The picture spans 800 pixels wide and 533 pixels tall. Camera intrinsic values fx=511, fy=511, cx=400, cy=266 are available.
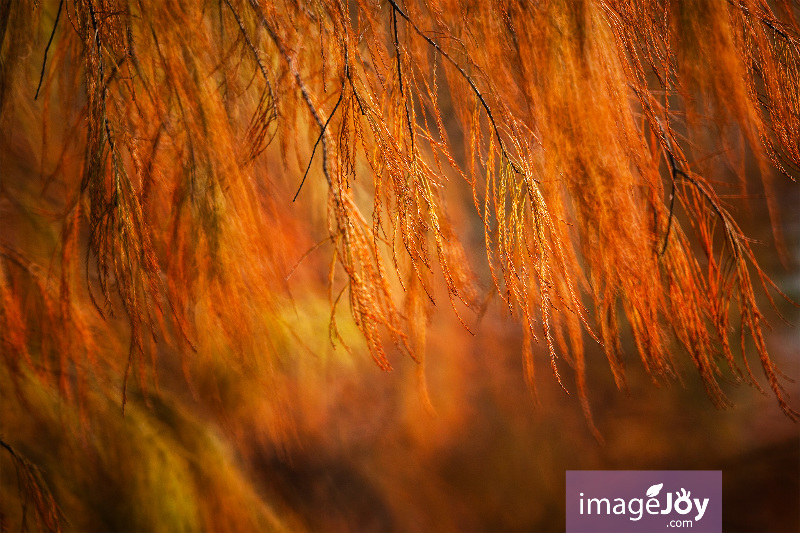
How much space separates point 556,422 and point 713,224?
14.1 inches

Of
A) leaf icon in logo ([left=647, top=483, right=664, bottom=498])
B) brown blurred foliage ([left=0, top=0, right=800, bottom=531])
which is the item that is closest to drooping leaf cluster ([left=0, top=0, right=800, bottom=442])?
brown blurred foliage ([left=0, top=0, right=800, bottom=531])

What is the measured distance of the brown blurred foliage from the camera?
63 cm

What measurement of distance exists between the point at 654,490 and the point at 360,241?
60 cm

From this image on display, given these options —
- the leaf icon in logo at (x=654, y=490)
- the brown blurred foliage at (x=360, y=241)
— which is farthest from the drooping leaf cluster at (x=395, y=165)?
the leaf icon in logo at (x=654, y=490)

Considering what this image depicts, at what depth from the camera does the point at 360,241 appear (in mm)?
560

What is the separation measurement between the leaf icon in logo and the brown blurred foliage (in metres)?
0.07

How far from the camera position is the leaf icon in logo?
0.77m

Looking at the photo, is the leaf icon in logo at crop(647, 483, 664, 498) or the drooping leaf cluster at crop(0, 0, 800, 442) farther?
the leaf icon in logo at crop(647, 483, 664, 498)

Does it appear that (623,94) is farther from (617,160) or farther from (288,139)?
(288,139)

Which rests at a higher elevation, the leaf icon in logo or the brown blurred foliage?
the brown blurred foliage

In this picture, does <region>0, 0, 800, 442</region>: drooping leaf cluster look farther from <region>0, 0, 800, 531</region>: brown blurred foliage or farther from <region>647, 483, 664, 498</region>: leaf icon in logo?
<region>647, 483, 664, 498</region>: leaf icon in logo

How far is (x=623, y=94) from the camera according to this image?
62 centimetres

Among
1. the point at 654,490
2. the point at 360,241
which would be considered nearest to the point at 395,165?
the point at 360,241

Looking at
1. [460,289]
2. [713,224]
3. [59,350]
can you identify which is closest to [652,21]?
[713,224]
